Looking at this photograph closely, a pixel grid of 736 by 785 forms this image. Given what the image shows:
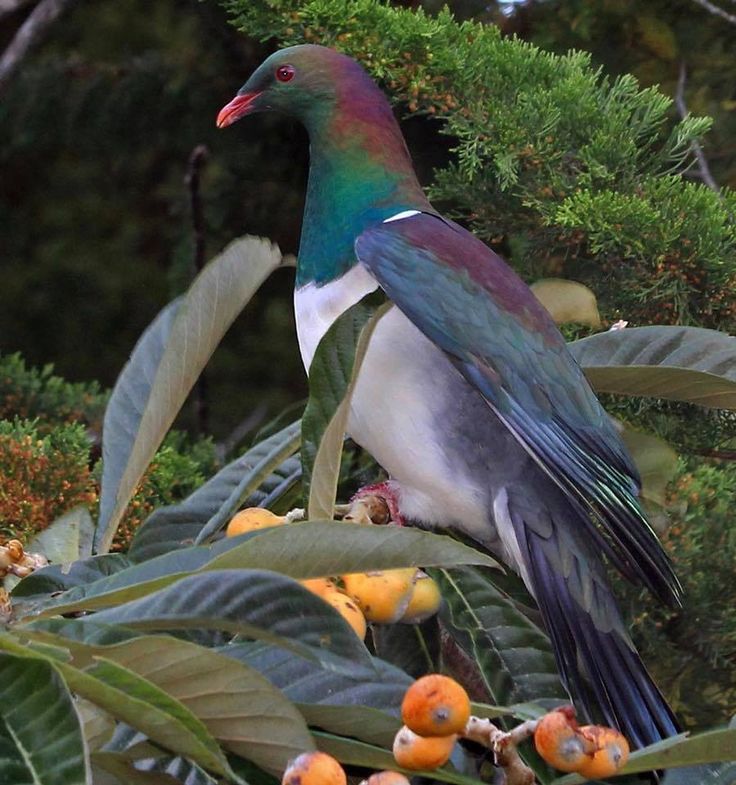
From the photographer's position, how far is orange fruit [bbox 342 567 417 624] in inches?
48.4

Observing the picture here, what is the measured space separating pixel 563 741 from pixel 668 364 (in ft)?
2.29

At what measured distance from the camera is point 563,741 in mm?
982

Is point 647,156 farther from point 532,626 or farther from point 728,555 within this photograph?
point 532,626

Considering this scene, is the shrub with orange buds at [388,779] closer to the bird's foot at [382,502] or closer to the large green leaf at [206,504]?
the large green leaf at [206,504]

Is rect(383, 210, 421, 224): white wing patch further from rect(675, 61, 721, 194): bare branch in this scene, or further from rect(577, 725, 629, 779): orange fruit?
rect(577, 725, 629, 779): orange fruit

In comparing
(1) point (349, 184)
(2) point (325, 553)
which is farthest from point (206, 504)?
(1) point (349, 184)

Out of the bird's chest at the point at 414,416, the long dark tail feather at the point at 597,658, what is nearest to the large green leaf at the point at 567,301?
the bird's chest at the point at 414,416

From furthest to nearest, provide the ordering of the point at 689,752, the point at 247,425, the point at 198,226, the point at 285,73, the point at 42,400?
the point at 247,425
the point at 198,226
the point at 42,400
the point at 285,73
the point at 689,752

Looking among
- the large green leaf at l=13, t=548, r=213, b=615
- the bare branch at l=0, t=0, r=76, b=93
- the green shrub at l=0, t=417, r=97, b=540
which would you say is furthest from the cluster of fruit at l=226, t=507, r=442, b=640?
the bare branch at l=0, t=0, r=76, b=93

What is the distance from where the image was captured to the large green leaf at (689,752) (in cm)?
102

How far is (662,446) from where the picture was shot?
1742 millimetres

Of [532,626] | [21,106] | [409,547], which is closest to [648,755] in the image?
[409,547]

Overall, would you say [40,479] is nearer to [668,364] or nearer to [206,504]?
[206,504]

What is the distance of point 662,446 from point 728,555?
0.28m
